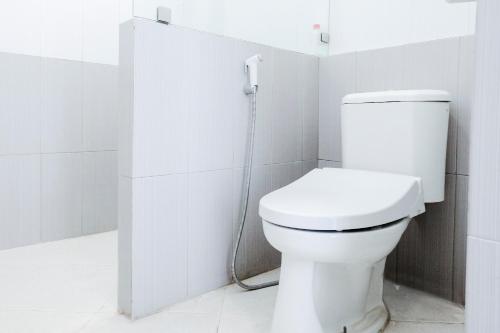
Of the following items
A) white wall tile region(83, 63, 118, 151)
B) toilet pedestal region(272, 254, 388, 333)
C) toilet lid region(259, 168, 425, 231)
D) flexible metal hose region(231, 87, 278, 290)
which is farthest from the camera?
white wall tile region(83, 63, 118, 151)

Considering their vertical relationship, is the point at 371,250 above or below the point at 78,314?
above

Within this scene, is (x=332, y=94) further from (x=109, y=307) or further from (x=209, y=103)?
(x=109, y=307)

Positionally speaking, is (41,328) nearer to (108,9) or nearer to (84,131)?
(84,131)

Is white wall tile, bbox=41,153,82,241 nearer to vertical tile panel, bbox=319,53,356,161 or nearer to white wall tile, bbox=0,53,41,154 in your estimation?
white wall tile, bbox=0,53,41,154

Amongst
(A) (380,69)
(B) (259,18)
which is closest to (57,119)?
(B) (259,18)

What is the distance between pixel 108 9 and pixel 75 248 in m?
1.17

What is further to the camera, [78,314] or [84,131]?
[84,131]

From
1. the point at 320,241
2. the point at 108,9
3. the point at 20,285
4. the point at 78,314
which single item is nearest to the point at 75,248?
the point at 20,285

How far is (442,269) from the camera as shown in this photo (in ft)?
5.25

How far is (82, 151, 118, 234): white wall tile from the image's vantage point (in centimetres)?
228

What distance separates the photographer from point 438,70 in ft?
5.12

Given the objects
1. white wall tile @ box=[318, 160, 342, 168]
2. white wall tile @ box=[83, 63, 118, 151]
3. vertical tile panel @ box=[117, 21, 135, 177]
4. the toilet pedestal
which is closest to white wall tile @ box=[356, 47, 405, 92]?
white wall tile @ box=[318, 160, 342, 168]

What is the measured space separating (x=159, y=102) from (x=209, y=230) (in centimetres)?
48

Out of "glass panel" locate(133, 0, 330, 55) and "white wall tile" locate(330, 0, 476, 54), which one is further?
"white wall tile" locate(330, 0, 476, 54)
